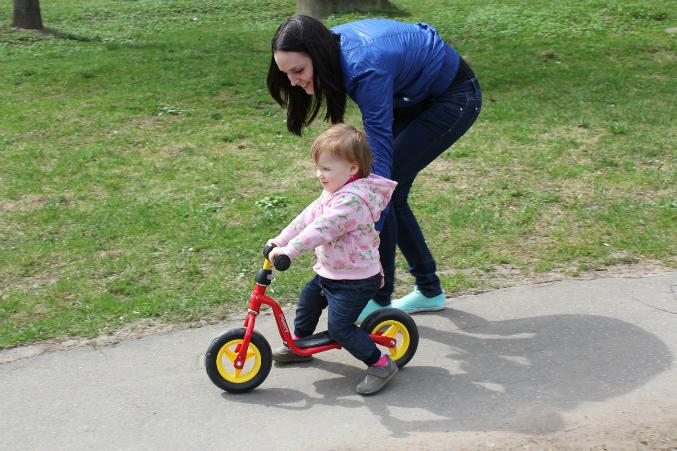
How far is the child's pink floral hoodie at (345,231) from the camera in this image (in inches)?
146

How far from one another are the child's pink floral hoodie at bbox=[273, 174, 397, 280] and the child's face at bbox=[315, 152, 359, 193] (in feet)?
0.14

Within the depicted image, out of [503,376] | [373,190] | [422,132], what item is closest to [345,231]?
[373,190]

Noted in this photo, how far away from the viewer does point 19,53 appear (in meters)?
12.1

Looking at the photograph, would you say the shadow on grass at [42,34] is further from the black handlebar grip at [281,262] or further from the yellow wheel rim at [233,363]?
the black handlebar grip at [281,262]

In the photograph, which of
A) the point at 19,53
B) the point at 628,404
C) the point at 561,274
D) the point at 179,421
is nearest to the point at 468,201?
the point at 561,274

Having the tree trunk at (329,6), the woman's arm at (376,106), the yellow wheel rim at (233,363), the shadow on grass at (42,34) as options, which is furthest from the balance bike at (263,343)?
the tree trunk at (329,6)

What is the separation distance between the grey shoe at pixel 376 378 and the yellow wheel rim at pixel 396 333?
181mm

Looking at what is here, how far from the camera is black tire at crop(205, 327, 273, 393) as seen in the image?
151 inches

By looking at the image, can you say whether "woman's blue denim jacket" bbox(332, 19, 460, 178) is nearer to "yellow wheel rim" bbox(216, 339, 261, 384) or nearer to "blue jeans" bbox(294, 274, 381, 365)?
"blue jeans" bbox(294, 274, 381, 365)

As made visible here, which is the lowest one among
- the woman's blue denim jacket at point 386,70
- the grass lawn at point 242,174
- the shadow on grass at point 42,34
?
the shadow on grass at point 42,34

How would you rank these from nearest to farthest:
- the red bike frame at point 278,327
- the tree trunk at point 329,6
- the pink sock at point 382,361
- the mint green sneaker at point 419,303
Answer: the red bike frame at point 278,327 → the pink sock at point 382,361 → the mint green sneaker at point 419,303 → the tree trunk at point 329,6

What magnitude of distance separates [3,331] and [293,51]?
7.51 ft

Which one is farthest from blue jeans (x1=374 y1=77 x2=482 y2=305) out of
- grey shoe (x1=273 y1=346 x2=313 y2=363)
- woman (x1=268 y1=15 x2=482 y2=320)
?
grey shoe (x1=273 y1=346 x2=313 y2=363)

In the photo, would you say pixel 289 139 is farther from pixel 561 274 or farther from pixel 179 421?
pixel 179 421
